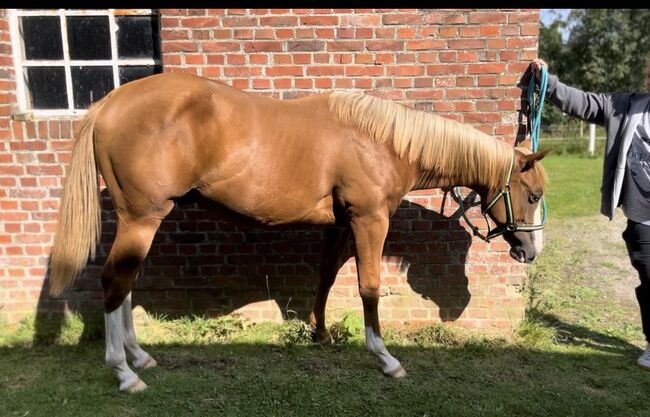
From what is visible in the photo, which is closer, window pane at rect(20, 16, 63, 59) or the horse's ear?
the horse's ear

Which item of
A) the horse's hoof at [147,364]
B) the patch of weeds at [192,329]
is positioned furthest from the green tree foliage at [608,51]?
the horse's hoof at [147,364]

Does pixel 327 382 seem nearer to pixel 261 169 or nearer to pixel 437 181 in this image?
pixel 261 169

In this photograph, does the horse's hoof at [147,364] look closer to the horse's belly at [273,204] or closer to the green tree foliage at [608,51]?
the horse's belly at [273,204]

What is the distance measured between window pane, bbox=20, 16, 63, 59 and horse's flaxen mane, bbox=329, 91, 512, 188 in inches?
87.3

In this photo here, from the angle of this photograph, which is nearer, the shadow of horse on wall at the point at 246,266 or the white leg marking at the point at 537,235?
the white leg marking at the point at 537,235

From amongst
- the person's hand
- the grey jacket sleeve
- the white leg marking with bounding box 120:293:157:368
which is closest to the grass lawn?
the white leg marking with bounding box 120:293:157:368

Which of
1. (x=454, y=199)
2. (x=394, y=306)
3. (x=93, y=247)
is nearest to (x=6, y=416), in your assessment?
(x=93, y=247)

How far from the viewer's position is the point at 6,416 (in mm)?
2482

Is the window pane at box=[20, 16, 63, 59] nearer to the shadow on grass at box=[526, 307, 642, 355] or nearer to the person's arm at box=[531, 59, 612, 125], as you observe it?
the person's arm at box=[531, 59, 612, 125]

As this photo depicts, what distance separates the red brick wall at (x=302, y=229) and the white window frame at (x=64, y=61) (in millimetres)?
67

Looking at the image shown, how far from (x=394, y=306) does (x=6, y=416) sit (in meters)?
2.62

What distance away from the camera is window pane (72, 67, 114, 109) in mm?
3490

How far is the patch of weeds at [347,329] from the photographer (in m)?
3.41

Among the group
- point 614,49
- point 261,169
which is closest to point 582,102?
point 261,169
